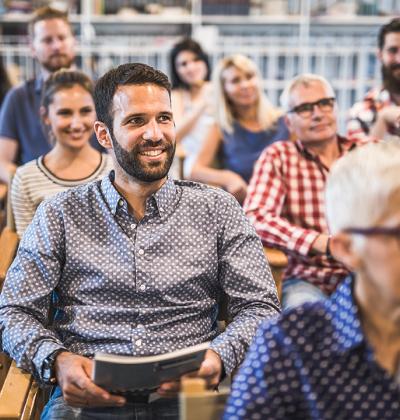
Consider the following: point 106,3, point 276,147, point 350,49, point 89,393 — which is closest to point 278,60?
point 350,49

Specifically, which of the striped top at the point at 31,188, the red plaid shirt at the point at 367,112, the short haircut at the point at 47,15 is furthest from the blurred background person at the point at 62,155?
the red plaid shirt at the point at 367,112

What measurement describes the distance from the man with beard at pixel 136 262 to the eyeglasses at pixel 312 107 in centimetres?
78

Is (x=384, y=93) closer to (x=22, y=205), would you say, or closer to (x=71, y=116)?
(x=71, y=116)

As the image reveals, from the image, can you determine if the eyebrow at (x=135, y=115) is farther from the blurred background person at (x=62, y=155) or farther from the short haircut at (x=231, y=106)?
the short haircut at (x=231, y=106)

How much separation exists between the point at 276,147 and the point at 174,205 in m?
0.78

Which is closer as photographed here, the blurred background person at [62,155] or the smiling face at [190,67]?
the blurred background person at [62,155]

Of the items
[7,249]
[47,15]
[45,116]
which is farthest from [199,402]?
[47,15]

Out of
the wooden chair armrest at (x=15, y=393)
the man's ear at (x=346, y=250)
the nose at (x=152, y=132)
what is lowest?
the wooden chair armrest at (x=15, y=393)

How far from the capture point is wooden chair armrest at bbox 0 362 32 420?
1.35 metres

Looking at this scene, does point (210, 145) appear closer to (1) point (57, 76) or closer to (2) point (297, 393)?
(1) point (57, 76)

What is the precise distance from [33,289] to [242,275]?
0.51 m

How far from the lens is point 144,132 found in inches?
66.8

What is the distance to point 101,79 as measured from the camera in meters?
1.77

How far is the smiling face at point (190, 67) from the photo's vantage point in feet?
12.7
